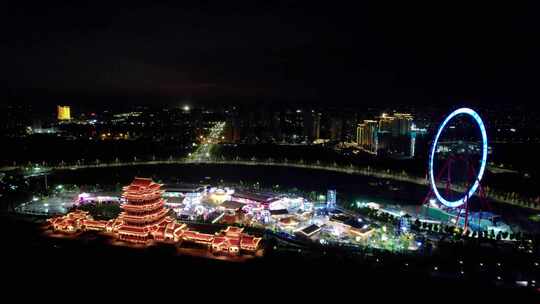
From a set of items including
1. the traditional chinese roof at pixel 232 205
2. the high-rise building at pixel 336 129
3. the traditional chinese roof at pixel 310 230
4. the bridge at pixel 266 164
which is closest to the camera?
the traditional chinese roof at pixel 310 230

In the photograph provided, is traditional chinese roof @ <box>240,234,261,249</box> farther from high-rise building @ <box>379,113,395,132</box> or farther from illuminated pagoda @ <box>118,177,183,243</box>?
high-rise building @ <box>379,113,395,132</box>

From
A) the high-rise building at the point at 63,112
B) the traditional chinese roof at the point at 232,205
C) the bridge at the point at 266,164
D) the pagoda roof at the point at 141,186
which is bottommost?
the traditional chinese roof at the point at 232,205

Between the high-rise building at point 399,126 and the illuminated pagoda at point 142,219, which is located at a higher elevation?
the high-rise building at point 399,126

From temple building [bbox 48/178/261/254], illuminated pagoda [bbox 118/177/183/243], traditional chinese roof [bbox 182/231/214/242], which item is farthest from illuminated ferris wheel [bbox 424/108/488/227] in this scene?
illuminated pagoda [bbox 118/177/183/243]

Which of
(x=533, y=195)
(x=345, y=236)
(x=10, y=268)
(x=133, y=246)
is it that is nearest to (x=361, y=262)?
(x=345, y=236)

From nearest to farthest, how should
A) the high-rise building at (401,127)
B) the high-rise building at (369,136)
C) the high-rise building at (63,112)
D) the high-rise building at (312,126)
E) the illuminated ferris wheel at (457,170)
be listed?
Answer: the illuminated ferris wheel at (457,170) → the high-rise building at (401,127) → the high-rise building at (369,136) → the high-rise building at (312,126) → the high-rise building at (63,112)

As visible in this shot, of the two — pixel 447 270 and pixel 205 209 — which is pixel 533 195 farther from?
pixel 205 209

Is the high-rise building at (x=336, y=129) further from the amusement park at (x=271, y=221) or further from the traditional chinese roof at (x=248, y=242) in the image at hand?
the traditional chinese roof at (x=248, y=242)

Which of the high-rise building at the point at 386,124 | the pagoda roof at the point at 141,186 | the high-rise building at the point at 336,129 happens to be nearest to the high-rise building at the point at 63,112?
the high-rise building at the point at 336,129
